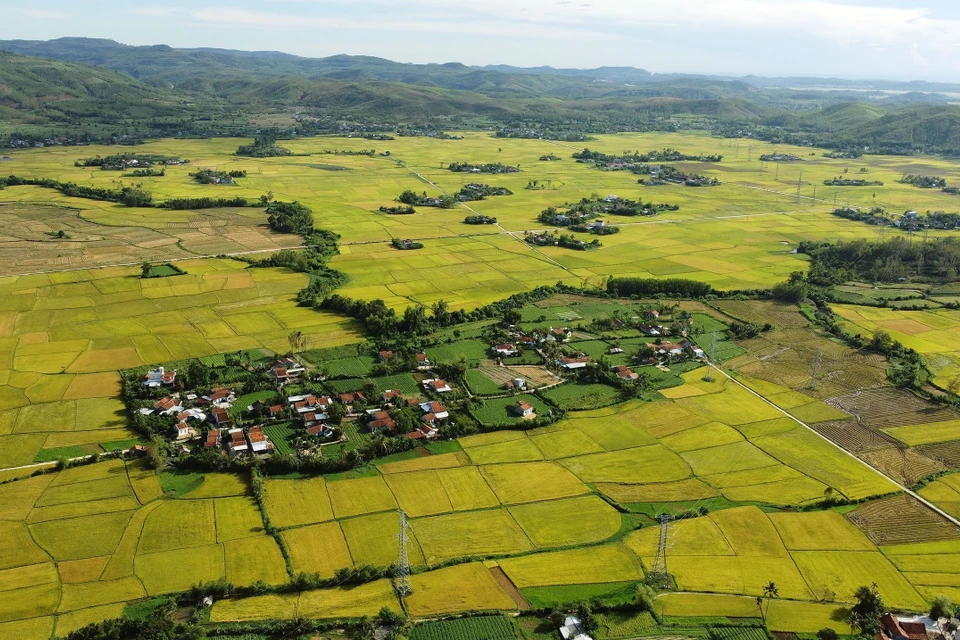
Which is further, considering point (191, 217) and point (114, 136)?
point (114, 136)

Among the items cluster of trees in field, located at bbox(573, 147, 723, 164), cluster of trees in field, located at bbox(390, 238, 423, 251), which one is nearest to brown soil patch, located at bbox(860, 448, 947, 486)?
cluster of trees in field, located at bbox(390, 238, 423, 251)

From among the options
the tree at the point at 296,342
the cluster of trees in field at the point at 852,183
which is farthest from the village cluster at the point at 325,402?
the cluster of trees in field at the point at 852,183

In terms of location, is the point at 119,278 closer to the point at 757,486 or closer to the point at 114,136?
the point at 757,486

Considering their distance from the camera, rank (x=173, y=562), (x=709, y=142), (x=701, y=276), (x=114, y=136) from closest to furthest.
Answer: (x=173, y=562) → (x=701, y=276) → (x=114, y=136) → (x=709, y=142)

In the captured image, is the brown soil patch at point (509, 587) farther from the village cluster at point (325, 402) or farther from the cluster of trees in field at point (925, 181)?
the cluster of trees in field at point (925, 181)

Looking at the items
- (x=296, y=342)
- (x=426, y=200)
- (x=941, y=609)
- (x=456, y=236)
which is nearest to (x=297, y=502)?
(x=296, y=342)

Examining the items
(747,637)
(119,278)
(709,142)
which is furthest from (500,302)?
(709,142)

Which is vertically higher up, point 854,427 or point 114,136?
point 114,136
